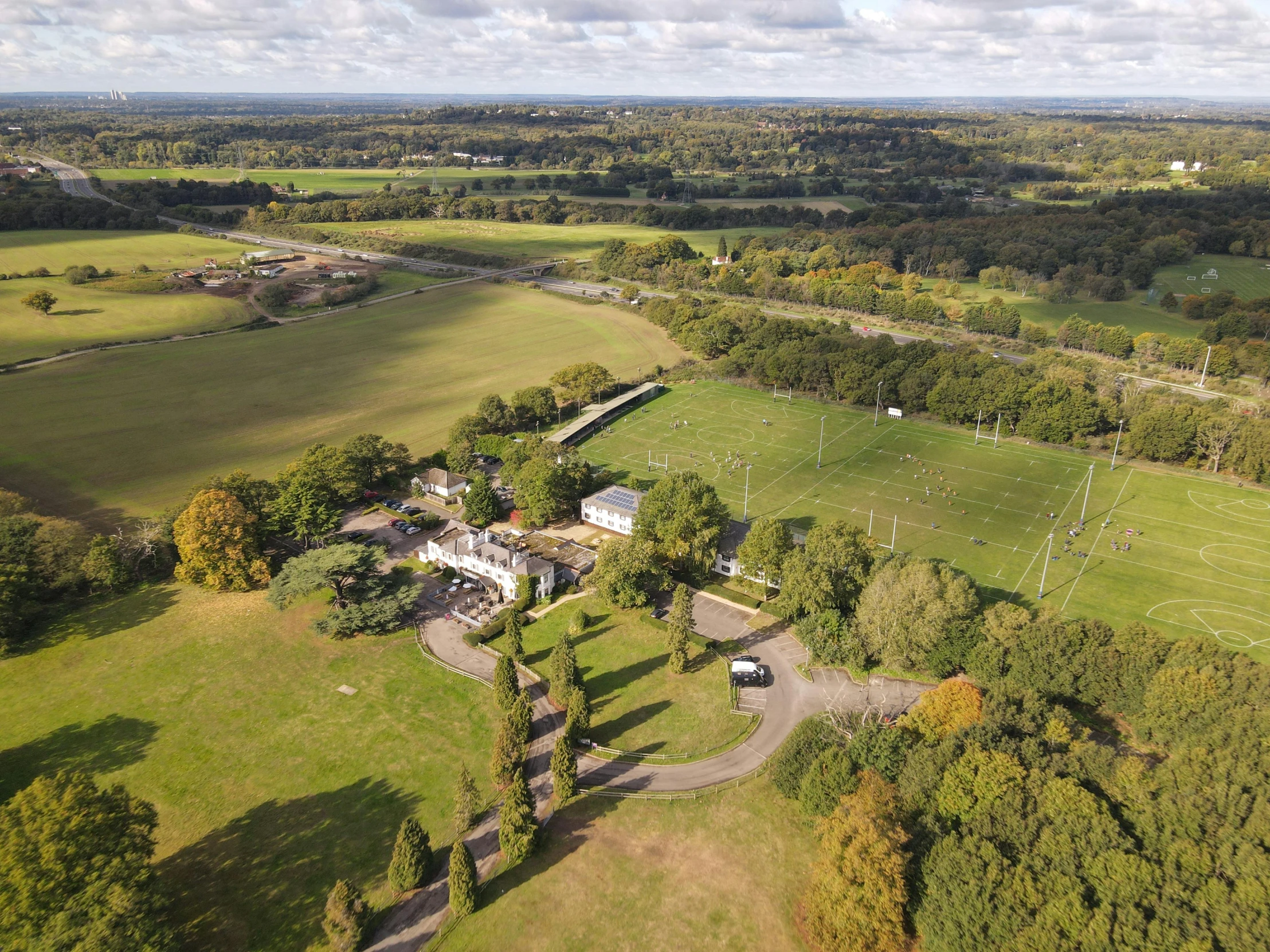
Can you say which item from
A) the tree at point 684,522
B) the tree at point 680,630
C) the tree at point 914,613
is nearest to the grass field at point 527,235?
the tree at point 684,522

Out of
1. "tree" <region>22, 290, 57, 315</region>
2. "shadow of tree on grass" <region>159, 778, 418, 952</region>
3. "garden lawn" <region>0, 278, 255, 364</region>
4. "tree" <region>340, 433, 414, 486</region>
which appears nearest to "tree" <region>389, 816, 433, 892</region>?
"shadow of tree on grass" <region>159, 778, 418, 952</region>

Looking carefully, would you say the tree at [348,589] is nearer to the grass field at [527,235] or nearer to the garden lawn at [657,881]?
the garden lawn at [657,881]

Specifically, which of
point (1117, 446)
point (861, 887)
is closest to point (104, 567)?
point (861, 887)

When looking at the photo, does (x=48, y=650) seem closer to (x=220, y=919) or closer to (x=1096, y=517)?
(x=220, y=919)

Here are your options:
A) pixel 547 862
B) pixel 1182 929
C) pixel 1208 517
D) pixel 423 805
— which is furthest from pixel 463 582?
pixel 1208 517

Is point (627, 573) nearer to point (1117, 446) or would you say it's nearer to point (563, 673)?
point (563, 673)

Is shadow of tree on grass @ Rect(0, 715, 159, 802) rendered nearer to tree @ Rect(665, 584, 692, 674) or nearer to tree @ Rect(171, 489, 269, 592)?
tree @ Rect(171, 489, 269, 592)
